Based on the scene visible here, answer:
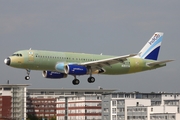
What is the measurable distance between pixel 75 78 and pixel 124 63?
29.7 feet

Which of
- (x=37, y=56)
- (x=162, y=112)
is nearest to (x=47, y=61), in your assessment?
(x=37, y=56)

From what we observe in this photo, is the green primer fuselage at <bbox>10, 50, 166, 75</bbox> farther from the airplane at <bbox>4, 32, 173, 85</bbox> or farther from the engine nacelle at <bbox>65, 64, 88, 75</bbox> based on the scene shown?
the engine nacelle at <bbox>65, 64, 88, 75</bbox>

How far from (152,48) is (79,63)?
703 inches

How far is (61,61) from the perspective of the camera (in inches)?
4783

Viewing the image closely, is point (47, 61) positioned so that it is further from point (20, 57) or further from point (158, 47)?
point (158, 47)

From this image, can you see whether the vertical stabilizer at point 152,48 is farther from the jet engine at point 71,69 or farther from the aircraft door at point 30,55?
the aircraft door at point 30,55

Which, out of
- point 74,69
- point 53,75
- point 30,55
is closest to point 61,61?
point 74,69

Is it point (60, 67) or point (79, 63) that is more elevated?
point (79, 63)

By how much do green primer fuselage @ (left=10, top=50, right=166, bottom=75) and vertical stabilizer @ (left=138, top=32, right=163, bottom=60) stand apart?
2.48m

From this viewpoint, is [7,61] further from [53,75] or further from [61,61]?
[53,75]

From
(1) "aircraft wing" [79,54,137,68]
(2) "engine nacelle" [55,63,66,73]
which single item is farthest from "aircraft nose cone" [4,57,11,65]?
(1) "aircraft wing" [79,54,137,68]

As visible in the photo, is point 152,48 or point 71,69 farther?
point 152,48

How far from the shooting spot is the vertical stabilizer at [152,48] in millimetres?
133500

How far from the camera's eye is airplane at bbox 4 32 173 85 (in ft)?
389
